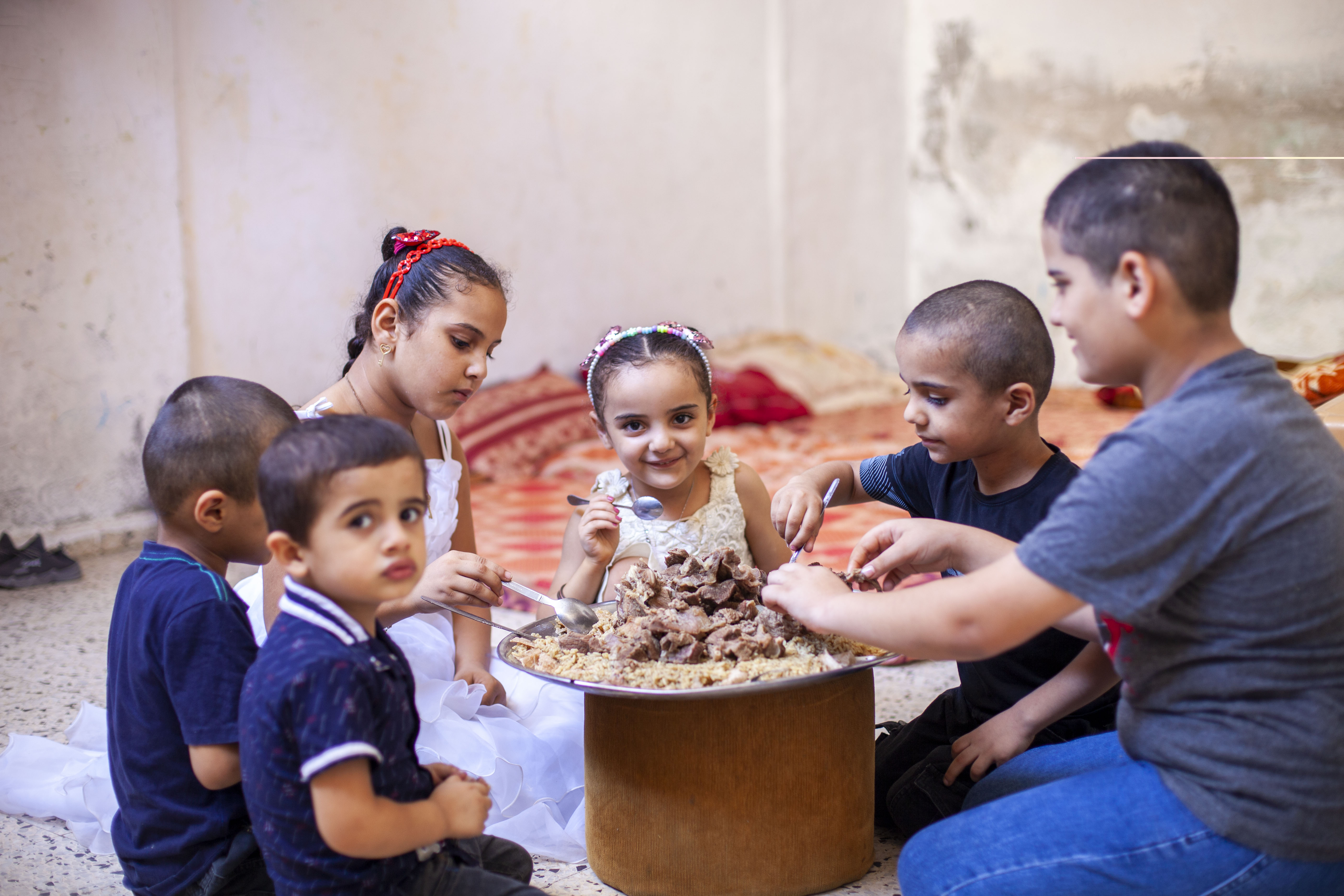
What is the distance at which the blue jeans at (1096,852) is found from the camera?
57.4 inches

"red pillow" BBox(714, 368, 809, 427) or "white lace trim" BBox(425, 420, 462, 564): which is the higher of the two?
"white lace trim" BBox(425, 420, 462, 564)

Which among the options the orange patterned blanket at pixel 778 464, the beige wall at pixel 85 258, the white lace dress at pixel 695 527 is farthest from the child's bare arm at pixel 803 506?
the beige wall at pixel 85 258

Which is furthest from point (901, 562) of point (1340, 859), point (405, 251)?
point (405, 251)

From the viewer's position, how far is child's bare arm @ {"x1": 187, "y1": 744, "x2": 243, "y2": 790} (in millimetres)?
1599

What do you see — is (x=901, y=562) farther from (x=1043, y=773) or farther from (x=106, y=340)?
(x=106, y=340)

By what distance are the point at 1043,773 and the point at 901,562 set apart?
17.7 inches

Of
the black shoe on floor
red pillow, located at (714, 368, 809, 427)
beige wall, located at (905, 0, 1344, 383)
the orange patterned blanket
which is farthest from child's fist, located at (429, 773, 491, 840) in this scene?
beige wall, located at (905, 0, 1344, 383)

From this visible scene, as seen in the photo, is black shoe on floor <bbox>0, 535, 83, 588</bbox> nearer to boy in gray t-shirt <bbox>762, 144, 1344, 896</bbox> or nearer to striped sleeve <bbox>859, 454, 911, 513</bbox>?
striped sleeve <bbox>859, 454, 911, 513</bbox>

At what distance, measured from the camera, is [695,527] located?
2549mm

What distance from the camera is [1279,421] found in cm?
140

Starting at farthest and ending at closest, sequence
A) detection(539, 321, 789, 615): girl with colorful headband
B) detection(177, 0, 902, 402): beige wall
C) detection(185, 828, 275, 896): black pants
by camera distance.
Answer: detection(177, 0, 902, 402): beige wall, detection(539, 321, 789, 615): girl with colorful headband, detection(185, 828, 275, 896): black pants

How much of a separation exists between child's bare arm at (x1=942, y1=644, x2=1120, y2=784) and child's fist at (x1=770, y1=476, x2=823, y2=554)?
18.9 inches

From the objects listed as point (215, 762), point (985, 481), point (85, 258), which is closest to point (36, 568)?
point (85, 258)

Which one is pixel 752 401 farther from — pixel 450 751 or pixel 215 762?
pixel 215 762
